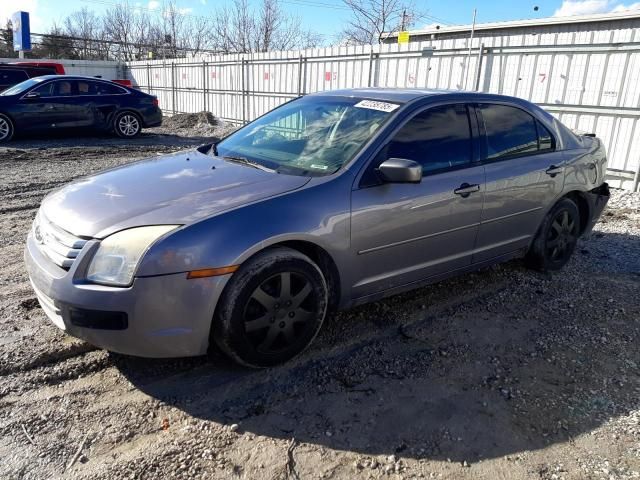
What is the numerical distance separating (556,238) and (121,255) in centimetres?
387

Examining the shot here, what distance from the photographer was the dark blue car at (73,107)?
466 inches

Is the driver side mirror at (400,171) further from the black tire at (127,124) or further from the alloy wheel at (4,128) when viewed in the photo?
the black tire at (127,124)

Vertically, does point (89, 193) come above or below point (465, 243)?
above

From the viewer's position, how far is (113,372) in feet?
9.73

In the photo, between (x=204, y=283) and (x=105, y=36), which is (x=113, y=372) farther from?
(x=105, y=36)

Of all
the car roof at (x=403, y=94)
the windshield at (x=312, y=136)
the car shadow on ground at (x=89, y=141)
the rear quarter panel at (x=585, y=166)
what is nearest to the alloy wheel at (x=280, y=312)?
the windshield at (x=312, y=136)

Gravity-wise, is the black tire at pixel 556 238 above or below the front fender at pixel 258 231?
below

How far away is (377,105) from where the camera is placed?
367 centimetres

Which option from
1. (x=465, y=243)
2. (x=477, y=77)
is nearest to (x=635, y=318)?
(x=465, y=243)

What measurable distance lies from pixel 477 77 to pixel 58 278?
30.1ft

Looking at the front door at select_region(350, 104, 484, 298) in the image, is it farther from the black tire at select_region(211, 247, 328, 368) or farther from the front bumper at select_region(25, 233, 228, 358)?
the front bumper at select_region(25, 233, 228, 358)

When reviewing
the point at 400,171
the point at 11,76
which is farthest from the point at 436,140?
the point at 11,76

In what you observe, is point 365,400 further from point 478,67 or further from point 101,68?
point 101,68

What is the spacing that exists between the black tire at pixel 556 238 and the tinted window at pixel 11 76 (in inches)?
583
